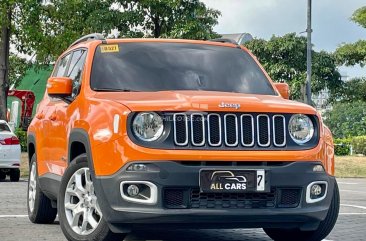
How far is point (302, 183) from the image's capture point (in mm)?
6789

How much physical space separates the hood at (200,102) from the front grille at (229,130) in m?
0.05

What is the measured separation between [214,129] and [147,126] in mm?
509

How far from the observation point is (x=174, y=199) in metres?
6.57

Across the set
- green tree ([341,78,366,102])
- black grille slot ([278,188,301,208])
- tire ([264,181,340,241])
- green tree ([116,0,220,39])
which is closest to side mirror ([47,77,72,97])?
black grille slot ([278,188,301,208])

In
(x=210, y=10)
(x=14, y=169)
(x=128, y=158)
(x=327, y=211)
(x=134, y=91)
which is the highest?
(x=210, y=10)

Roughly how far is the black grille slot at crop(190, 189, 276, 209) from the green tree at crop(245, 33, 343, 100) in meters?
55.3

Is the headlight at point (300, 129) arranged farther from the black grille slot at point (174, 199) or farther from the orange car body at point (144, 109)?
the black grille slot at point (174, 199)

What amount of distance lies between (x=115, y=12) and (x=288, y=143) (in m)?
36.5

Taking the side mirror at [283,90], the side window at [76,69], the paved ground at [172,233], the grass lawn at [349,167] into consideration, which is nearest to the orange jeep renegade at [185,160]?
the side window at [76,69]

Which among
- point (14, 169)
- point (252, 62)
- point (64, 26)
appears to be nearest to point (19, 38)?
point (64, 26)

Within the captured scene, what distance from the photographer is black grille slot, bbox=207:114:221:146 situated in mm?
6637

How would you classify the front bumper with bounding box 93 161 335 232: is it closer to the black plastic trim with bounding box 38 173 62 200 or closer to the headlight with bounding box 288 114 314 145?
Answer: the headlight with bounding box 288 114 314 145

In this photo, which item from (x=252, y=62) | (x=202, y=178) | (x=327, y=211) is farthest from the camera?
(x=252, y=62)

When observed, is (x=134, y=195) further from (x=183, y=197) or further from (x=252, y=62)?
(x=252, y=62)
